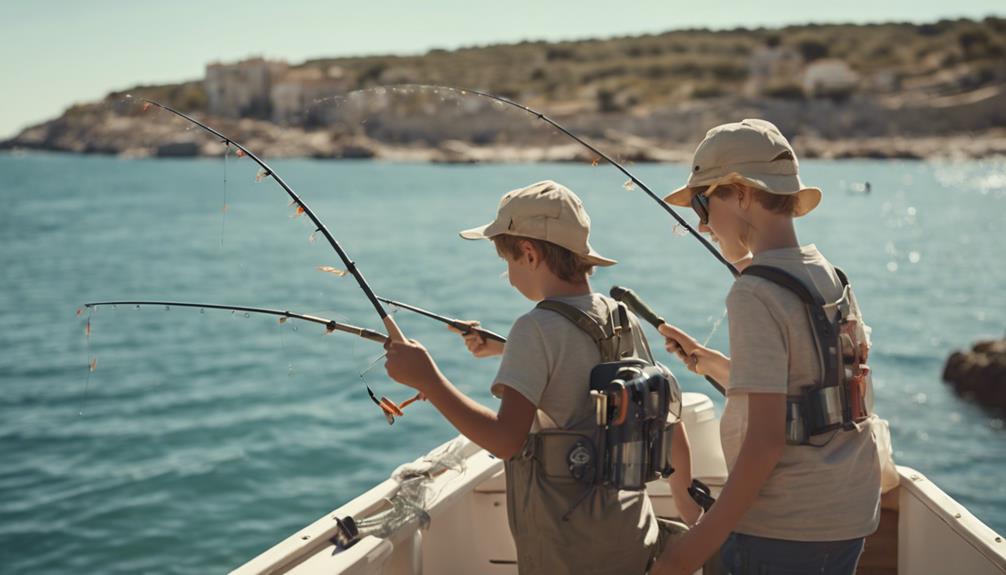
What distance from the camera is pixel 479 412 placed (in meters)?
1.97

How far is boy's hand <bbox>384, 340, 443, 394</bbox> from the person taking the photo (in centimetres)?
202

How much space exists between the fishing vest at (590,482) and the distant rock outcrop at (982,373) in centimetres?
1058

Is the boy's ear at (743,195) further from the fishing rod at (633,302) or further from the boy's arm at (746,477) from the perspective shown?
the fishing rod at (633,302)

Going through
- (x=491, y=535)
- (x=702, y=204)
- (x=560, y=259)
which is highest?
(x=702, y=204)

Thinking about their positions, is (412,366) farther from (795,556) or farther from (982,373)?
(982,373)

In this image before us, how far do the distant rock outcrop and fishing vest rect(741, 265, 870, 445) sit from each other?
1053cm

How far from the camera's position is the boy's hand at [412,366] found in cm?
202

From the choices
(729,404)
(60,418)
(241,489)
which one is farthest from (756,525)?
(60,418)

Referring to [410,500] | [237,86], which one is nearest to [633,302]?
[410,500]

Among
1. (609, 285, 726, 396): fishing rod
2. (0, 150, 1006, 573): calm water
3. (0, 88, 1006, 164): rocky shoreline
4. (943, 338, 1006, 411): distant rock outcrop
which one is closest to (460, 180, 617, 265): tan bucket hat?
(609, 285, 726, 396): fishing rod

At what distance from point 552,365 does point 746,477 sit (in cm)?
43

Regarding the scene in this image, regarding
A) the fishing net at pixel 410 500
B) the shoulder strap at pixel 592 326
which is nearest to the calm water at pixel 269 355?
the fishing net at pixel 410 500

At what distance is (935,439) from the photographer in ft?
35.3

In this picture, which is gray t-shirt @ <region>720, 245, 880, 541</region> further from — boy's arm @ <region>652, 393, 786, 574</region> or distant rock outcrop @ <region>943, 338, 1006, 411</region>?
distant rock outcrop @ <region>943, 338, 1006, 411</region>
